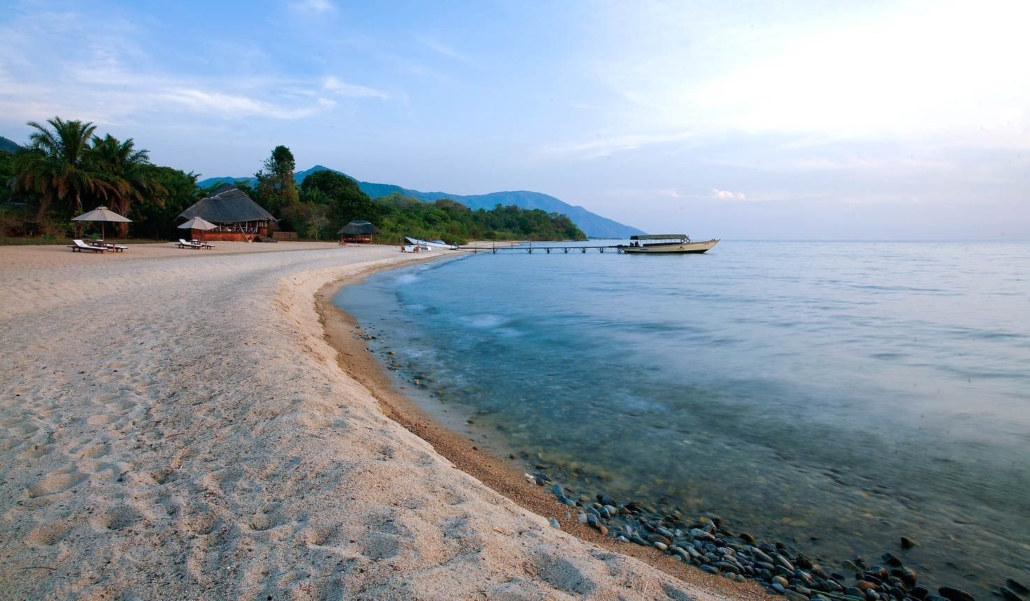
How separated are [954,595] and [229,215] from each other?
43995 mm

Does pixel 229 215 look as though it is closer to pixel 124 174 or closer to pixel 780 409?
pixel 124 174

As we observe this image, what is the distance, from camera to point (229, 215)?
128ft

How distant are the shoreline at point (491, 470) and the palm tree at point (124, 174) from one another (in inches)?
1234

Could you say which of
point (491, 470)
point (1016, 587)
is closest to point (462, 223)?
point (491, 470)

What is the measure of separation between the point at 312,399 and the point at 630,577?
3440 mm

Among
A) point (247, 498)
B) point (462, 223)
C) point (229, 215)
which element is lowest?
point (247, 498)

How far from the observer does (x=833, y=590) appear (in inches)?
127

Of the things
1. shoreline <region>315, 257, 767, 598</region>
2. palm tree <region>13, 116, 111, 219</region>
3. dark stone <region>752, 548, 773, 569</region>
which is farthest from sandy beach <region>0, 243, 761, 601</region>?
palm tree <region>13, 116, 111, 219</region>

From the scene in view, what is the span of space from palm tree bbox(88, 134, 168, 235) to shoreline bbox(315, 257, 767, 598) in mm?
31336

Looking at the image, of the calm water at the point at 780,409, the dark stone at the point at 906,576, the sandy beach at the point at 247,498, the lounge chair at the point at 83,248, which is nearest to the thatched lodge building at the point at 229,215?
the lounge chair at the point at 83,248

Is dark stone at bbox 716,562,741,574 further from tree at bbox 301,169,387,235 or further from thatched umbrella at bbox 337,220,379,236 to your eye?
tree at bbox 301,169,387,235

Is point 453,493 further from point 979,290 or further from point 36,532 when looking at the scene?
point 979,290

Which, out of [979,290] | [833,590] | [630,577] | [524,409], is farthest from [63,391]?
[979,290]

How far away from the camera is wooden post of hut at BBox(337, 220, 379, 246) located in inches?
1833
